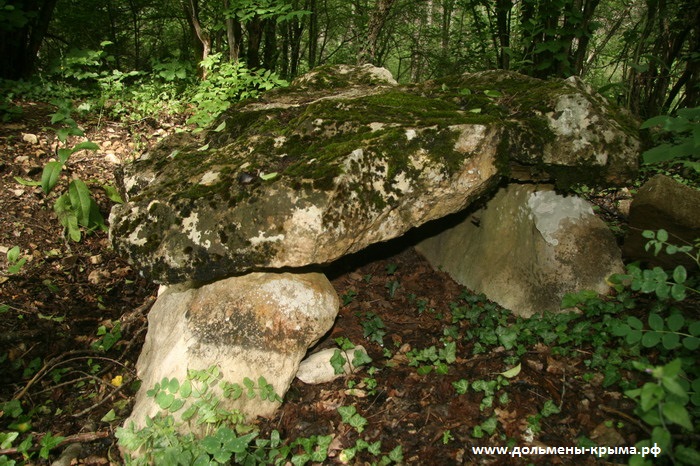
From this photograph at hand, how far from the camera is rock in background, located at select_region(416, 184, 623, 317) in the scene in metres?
3.36

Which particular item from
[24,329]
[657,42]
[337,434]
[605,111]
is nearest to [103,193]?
[24,329]

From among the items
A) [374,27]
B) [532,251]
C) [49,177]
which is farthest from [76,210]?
[374,27]

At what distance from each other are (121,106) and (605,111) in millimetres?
5964

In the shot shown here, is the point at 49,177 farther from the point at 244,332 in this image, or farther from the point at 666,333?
the point at 666,333

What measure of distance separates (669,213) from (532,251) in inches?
38.6

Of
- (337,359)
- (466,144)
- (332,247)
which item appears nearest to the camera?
(332,247)

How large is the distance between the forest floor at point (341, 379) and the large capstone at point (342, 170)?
97cm

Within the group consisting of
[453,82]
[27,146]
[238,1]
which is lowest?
[27,146]

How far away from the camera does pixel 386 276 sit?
A: 13.1ft

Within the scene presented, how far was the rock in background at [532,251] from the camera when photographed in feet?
11.0

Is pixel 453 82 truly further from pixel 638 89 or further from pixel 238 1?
pixel 638 89

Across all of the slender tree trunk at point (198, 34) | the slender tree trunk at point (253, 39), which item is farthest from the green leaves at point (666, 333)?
the slender tree trunk at point (253, 39)

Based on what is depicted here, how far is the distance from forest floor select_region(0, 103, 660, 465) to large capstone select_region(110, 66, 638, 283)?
0.97 m

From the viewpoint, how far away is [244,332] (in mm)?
2818
